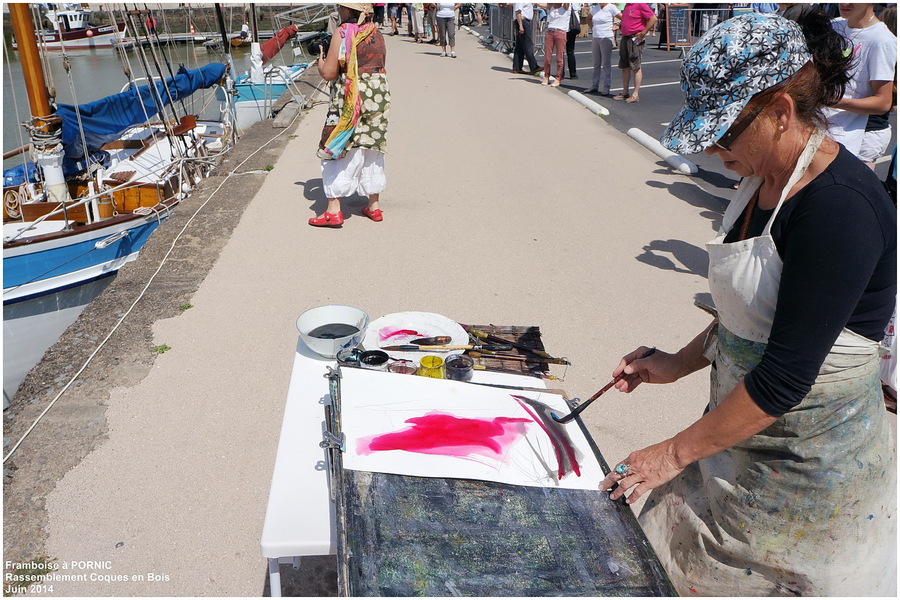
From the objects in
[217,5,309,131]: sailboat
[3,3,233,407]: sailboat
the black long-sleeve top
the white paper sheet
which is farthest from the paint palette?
[217,5,309,131]: sailboat

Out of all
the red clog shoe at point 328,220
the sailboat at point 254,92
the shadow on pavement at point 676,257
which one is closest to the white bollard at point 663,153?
the shadow on pavement at point 676,257

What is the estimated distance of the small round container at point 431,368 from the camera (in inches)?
85.1

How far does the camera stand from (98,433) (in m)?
3.04

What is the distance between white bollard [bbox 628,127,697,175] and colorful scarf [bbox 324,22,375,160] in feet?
10.3

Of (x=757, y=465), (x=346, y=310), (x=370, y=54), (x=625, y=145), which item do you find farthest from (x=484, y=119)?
(x=757, y=465)

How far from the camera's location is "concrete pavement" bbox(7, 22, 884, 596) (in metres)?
2.56

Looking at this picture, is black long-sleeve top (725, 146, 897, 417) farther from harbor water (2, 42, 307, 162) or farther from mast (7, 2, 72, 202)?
harbor water (2, 42, 307, 162)

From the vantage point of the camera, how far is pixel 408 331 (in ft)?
8.27

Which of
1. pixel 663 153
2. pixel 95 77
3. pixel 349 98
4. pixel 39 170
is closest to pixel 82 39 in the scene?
pixel 95 77

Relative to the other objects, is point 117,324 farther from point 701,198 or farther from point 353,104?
point 701,198

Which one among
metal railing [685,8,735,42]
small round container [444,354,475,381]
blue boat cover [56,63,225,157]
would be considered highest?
metal railing [685,8,735,42]

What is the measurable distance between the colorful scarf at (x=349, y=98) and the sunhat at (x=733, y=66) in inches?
159

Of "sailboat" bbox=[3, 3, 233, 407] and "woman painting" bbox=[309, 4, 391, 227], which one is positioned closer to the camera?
"woman painting" bbox=[309, 4, 391, 227]

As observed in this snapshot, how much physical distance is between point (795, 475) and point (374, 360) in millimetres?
1287
